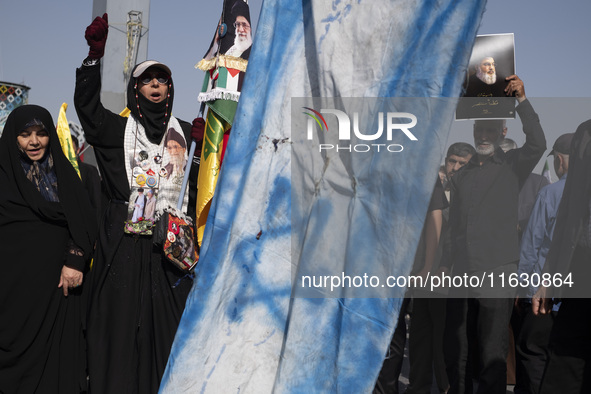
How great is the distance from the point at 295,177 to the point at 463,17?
0.79 m

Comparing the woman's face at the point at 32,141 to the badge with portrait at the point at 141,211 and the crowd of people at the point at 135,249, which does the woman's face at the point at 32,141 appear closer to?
the crowd of people at the point at 135,249

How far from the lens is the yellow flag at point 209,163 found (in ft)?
11.8

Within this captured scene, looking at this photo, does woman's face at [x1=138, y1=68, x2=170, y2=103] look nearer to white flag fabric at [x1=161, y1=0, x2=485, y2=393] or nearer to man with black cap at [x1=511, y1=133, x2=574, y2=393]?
white flag fabric at [x1=161, y1=0, x2=485, y2=393]

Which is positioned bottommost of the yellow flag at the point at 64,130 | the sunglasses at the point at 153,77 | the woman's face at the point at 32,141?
the woman's face at the point at 32,141

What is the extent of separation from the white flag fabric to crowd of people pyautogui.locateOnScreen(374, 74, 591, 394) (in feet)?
4.03

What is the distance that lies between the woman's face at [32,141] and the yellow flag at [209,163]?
0.95 m

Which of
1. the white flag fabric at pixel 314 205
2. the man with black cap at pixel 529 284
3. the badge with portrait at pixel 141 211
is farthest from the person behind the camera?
the man with black cap at pixel 529 284

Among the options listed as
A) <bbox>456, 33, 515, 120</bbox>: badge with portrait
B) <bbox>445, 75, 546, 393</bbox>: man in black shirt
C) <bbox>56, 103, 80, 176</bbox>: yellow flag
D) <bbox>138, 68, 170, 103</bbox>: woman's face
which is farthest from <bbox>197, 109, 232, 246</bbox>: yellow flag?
<bbox>56, 103, 80, 176</bbox>: yellow flag

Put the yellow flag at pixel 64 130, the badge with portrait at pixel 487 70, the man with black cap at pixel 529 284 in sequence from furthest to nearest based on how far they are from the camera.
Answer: the yellow flag at pixel 64 130 → the man with black cap at pixel 529 284 → the badge with portrait at pixel 487 70

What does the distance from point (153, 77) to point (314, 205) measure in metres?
1.84

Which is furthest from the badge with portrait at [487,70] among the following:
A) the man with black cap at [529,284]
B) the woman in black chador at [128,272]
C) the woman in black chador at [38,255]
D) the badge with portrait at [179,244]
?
the woman in black chador at [38,255]

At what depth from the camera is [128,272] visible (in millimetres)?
3656

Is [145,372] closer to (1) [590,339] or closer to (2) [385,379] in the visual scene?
(2) [385,379]

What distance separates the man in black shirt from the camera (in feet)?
13.3
